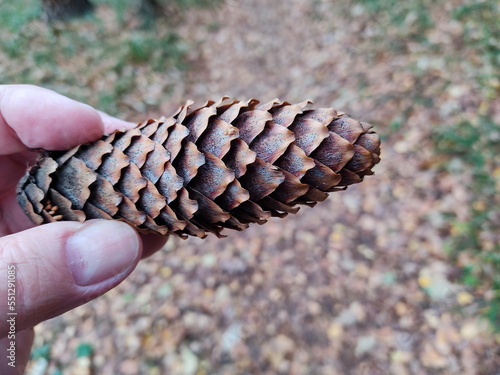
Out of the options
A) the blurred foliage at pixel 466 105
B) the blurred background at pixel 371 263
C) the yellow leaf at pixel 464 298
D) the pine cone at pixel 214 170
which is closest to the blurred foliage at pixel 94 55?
the blurred background at pixel 371 263

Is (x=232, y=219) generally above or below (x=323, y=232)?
above

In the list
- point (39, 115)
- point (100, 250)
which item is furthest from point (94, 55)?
point (100, 250)

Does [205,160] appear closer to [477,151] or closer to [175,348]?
[175,348]

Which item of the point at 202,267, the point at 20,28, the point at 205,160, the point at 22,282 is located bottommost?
the point at 202,267

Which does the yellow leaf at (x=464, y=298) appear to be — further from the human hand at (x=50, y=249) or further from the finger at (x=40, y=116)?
the finger at (x=40, y=116)

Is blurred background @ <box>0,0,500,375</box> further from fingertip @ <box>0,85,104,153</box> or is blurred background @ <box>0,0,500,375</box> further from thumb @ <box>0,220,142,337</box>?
fingertip @ <box>0,85,104,153</box>

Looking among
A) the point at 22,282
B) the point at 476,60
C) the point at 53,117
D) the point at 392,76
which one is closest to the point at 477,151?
the point at 476,60

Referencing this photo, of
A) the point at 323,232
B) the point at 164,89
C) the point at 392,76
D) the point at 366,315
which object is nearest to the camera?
the point at 366,315

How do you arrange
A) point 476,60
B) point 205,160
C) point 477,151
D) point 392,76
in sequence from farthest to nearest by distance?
1. point 392,76
2. point 476,60
3. point 477,151
4. point 205,160
